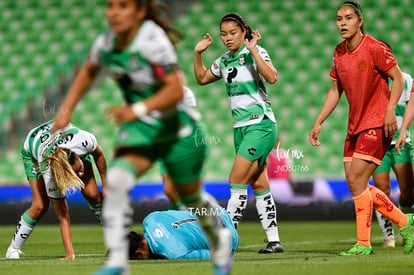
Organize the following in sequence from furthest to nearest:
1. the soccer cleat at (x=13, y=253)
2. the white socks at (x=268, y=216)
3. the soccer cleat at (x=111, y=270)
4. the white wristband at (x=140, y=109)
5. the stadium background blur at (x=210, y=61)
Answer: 1. the stadium background blur at (x=210, y=61)
2. the white socks at (x=268, y=216)
3. the soccer cleat at (x=13, y=253)
4. the white wristband at (x=140, y=109)
5. the soccer cleat at (x=111, y=270)

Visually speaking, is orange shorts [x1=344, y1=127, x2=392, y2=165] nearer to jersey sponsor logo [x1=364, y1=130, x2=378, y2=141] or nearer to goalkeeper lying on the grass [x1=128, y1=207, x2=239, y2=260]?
jersey sponsor logo [x1=364, y1=130, x2=378, y2=141]

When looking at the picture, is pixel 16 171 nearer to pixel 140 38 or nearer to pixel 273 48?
pixel 273 48

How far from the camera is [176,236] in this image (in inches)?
292

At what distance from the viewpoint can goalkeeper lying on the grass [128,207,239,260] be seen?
7.39 metres

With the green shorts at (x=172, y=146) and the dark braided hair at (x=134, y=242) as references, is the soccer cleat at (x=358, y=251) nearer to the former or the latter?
the dark braided hair at (x=134, y=242)

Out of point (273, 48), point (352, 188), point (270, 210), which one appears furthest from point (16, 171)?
point (352, 188)

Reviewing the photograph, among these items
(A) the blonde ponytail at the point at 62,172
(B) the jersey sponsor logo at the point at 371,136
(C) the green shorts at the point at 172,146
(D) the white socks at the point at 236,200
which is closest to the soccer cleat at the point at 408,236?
(B) the jersey sponsor logo at the point at 371,136

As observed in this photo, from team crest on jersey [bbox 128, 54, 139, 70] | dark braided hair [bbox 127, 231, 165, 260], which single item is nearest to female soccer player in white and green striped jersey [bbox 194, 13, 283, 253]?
dark braided hair [bbox 127, 231, 165, 260]

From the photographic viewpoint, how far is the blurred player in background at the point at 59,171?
304 inches

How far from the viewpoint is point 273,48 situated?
18.0 meters

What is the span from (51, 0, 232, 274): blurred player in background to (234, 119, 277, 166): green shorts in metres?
2.96

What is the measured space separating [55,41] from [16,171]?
3.38 m

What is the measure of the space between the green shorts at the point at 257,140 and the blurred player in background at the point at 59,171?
4.37ft

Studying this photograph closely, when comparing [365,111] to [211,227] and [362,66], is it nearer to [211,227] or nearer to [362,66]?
[362,66]
